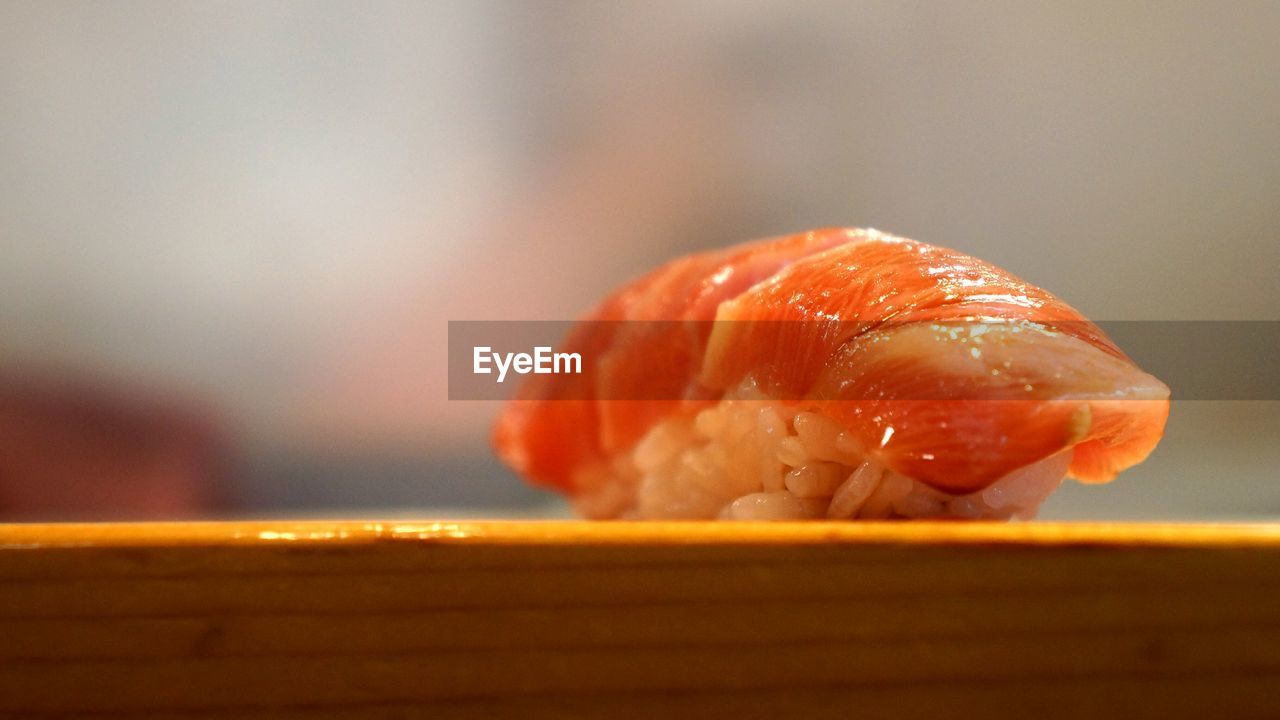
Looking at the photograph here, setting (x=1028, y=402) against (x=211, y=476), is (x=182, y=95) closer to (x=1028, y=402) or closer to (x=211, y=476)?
(x=211, y=476)

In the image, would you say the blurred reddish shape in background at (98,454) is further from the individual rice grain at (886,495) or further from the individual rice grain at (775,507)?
the individual rice grain at (886,495)

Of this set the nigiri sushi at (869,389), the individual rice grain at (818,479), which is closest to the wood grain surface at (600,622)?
the nigiri sushi at (869,389)

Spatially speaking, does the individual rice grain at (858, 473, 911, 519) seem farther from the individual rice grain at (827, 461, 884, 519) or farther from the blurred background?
the blurred background

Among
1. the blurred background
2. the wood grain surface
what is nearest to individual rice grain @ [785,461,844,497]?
the wood grain surface

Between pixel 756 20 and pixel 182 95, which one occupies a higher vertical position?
pixel 756 20

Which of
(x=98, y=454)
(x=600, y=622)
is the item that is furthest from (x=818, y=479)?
(x=98, y=454)

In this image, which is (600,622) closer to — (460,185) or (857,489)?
(857,489)

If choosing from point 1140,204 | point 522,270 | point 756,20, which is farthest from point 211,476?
point 1140,204
